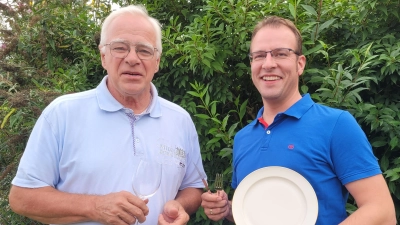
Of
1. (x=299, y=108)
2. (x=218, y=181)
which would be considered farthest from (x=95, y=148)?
(x=299, y=108)

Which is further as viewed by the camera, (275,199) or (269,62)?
(269,62)

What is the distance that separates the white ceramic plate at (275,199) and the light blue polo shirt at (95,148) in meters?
0.49

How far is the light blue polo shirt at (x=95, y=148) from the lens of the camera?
220 cm

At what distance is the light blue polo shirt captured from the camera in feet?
7.22

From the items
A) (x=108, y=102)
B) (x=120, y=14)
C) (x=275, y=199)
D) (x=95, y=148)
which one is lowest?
(x=275, y=199)

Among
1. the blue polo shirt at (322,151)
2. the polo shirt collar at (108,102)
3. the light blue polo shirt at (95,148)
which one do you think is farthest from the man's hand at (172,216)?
the polo shirt collar at (108,102)

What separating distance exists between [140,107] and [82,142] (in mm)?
430

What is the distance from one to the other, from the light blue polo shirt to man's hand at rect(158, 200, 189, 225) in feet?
0.27

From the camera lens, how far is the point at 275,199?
2152mm

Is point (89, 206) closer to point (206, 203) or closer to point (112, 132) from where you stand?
point (112, 132)

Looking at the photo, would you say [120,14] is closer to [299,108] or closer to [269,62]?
[269,62]

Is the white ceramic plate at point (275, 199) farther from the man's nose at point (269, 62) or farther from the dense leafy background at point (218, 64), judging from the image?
the dense leafy background at point (218, 64)

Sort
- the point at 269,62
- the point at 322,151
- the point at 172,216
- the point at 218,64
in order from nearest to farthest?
the point at 322,151 → the point at 172,216 → the point at 269,62 → the point at 218,64

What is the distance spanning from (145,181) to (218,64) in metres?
1.28
